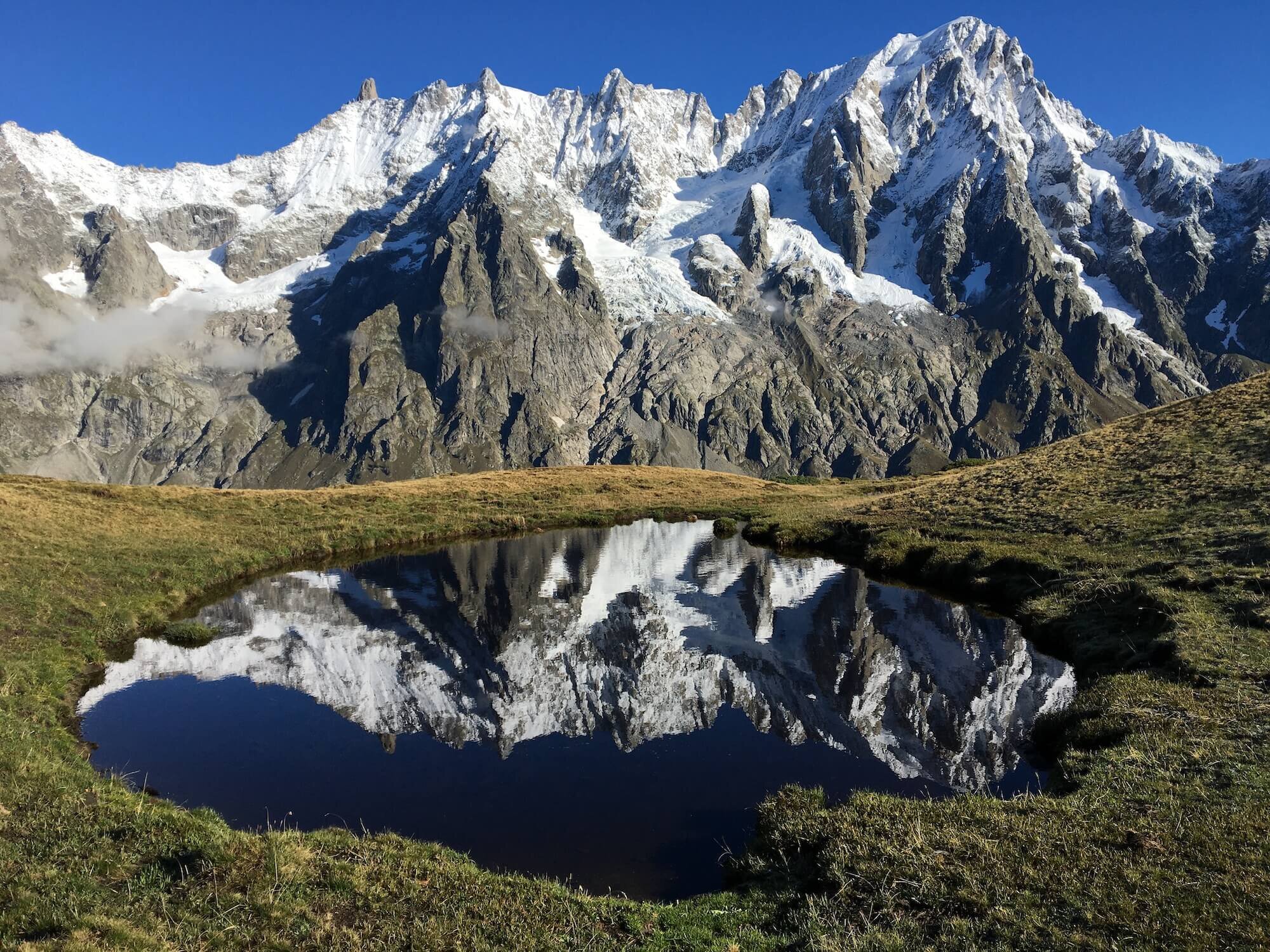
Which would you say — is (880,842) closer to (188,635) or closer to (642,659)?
(642,659)

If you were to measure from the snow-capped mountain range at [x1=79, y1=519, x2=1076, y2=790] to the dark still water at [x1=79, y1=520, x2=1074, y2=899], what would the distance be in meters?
0.13

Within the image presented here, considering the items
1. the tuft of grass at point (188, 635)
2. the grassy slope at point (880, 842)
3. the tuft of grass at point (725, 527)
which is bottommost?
the grassy slope at point (880, 842)

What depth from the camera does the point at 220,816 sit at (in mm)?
17266

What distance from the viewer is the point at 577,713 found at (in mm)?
25078

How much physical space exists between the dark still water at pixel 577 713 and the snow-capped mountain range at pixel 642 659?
0.13 meters

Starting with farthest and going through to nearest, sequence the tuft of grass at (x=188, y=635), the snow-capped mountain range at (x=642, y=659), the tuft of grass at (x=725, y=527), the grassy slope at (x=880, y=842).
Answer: the tuft of grass at (x=725, y=527), the tuft of grass at (x=188, y=635), the snow-capped mountain range at (x=642, y=659), the grassy slope at (x=880, y=842)

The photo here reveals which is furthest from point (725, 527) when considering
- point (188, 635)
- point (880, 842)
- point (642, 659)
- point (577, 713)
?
point (880, 842)

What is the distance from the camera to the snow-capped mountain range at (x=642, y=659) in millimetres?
A: 23484

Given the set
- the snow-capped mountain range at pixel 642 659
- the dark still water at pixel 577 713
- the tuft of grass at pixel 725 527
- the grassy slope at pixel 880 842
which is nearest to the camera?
the grassy slope at pixel 880 842

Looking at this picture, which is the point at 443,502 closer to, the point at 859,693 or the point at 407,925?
the point at 859,693

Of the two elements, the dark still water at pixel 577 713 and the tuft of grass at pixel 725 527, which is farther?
the tuft of grass at pixel 725 527

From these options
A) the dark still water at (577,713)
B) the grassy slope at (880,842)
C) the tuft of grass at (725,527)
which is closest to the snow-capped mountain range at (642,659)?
the dark still water at (577,713)

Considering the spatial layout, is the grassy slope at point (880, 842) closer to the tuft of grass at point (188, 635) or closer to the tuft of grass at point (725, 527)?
the tuft of grass at point (188, 635)

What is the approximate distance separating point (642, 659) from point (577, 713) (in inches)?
246
